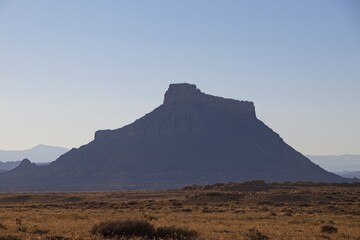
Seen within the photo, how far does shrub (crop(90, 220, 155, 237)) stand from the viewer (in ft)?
68.1

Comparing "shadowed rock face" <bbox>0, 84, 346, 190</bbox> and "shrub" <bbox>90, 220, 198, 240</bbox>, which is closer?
"shrub" <bbox>90, 220, 198, 240</bbox>

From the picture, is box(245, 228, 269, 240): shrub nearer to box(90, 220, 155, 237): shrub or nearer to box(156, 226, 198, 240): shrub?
box(156, 226, 198, 240): shrub

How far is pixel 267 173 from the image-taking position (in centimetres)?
17550

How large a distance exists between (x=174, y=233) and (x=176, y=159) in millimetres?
161892

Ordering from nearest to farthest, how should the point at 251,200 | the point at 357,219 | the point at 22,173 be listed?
the point at 357,219, the point at 251,200, the point at 22,173

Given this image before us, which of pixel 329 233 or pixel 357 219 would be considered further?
pixel 357 219

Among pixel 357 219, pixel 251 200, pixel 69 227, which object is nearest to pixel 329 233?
pixel 357 219

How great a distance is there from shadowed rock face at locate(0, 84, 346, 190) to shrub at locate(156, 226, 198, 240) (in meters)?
139

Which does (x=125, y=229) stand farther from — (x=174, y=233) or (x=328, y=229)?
(x=328, y=229)

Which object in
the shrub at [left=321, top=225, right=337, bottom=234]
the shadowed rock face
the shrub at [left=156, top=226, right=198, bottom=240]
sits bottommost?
the shrub at [left=321, top=225, right=337, bottom=234]

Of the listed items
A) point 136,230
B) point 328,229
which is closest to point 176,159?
point 328,229

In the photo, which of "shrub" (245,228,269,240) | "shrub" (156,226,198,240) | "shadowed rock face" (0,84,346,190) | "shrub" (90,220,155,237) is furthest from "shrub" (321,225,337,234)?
"shadowed rock face" (0,84,346,190)

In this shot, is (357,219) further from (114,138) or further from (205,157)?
(114,138)

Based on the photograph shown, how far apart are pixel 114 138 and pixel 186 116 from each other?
26567 mm
